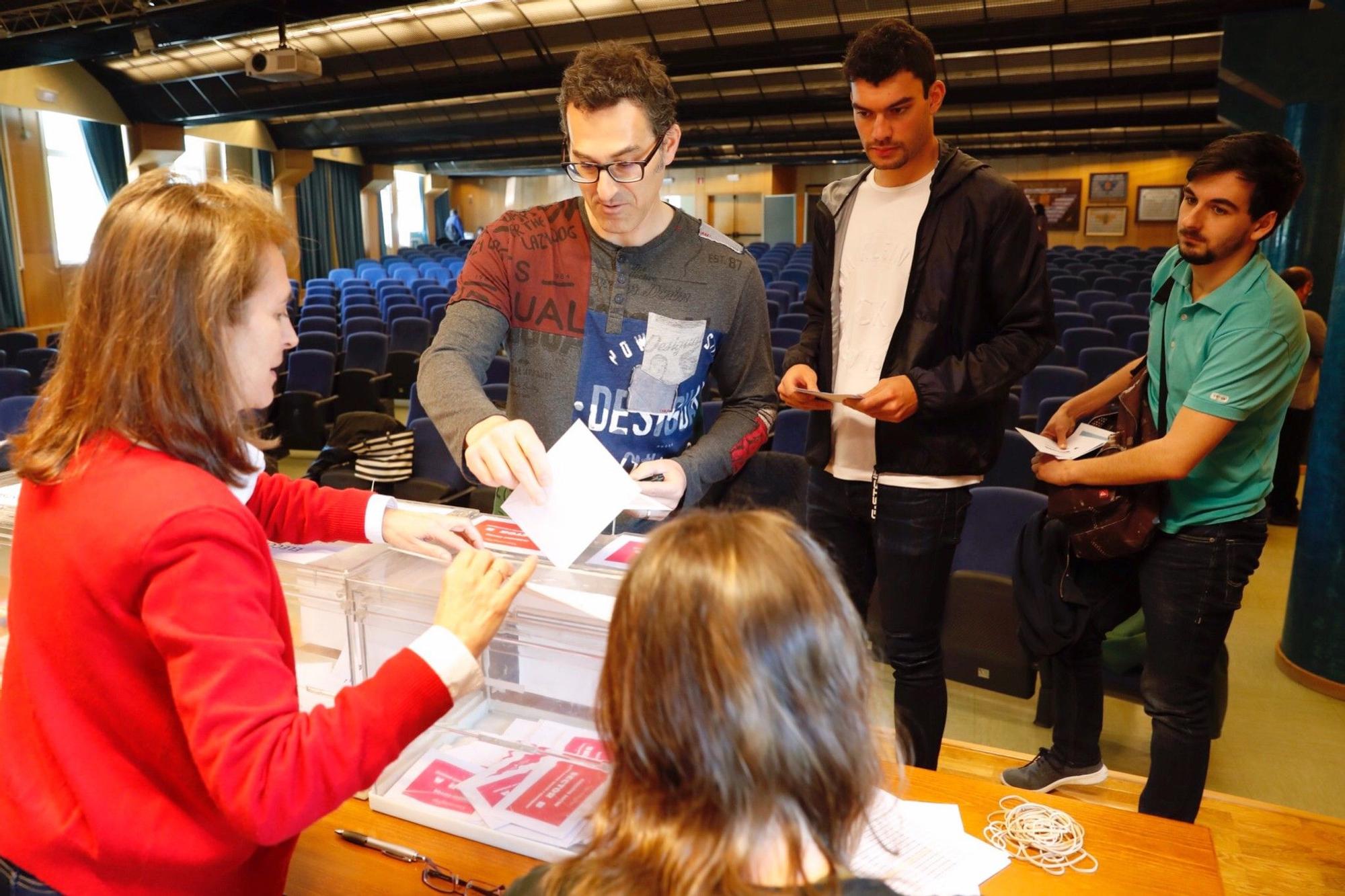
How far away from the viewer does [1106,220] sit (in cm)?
2244

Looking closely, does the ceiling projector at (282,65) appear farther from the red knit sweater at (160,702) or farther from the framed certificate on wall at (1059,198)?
the framed certificate on wall at (1059,198)

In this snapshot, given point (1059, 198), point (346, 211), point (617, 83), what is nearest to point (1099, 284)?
point (1059, 198)

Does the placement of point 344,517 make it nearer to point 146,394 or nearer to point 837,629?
point 146,394

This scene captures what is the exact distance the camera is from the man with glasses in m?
1.65

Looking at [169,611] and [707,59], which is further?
[707,59]

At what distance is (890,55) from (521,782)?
155 centimetres

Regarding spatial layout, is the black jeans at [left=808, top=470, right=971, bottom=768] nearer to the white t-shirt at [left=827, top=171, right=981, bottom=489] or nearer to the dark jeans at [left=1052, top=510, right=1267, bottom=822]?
the white t-shirt at [left=827, top=171, right=981, bottom=489]

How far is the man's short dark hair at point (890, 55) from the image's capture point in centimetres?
188

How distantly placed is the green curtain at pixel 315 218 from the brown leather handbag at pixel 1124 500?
57.9ft

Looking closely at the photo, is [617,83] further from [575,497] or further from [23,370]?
[23,370]

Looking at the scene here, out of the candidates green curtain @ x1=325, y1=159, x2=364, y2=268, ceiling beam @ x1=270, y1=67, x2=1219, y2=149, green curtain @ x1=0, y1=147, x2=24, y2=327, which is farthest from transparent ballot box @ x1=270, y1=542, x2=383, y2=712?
green curtain @ x1=325, y1=159, x2=364, y2=268

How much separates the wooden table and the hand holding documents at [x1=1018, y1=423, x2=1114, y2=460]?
108 centimetres

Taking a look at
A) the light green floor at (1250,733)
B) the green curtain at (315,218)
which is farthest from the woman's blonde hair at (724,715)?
the green curtain at (315,218)

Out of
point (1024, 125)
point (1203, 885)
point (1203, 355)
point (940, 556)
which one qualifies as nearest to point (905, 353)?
point (940, 556)
